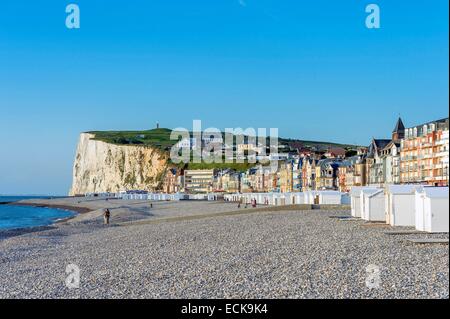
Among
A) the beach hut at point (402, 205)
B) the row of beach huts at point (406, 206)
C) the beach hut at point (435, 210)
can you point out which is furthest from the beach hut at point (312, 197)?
the beach hut at point (435, 210)

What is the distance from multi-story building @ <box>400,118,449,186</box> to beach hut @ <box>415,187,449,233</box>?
50.9m

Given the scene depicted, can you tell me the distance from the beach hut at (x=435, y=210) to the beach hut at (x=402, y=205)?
11.3 feet

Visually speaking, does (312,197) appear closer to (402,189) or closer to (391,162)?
(391,162)

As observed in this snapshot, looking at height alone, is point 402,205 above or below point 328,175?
below

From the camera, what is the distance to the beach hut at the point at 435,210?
25667 mm

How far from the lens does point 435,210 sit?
85.2ft

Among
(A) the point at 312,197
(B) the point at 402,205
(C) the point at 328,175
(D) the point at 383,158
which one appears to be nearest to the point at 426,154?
(D) the point at 383,158

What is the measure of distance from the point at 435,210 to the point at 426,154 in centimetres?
6023

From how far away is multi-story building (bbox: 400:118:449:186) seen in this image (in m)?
78.6

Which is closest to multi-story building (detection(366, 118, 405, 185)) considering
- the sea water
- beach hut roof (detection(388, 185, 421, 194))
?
the sea water

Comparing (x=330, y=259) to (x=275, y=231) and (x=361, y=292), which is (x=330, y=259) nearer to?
(x=361, y=292)

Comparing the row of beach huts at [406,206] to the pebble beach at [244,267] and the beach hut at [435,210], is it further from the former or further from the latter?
the pebble beach at [244,267]

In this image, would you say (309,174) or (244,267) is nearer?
(244,267)
